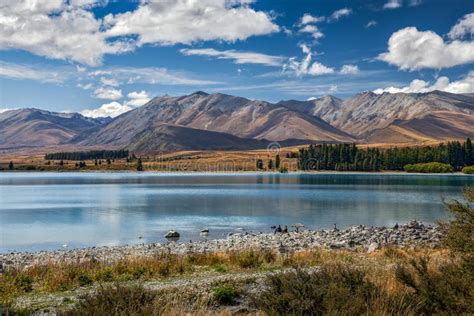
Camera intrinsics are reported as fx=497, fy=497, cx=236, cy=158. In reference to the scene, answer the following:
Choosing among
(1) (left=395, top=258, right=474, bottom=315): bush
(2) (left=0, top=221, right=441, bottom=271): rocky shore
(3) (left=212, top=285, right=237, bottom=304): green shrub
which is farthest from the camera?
(2) (left=0, top=221, right=441, bottom=271): rocky shore

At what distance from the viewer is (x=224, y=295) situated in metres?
15.2

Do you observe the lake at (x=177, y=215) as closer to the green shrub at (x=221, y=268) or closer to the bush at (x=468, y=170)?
the green shrub at (x=221, y=268)

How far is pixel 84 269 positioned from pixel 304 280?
12800mm

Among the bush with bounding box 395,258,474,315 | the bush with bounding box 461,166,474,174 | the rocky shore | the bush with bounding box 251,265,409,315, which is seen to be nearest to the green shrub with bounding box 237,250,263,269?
the bush with bounding box 251,265,409,315

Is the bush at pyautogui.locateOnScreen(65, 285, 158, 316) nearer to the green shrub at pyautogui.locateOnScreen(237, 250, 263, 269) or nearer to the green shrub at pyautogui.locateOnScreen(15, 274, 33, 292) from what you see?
the green shrub at pyautogui.locateOnScreen(15, 274, 33, 292)

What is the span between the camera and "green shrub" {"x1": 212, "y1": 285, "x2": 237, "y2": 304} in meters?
15.0

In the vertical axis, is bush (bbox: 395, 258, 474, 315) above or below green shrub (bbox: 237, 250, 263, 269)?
above

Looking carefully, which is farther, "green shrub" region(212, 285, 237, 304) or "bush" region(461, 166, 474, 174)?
"bush" region(461, 166, 474, 174)

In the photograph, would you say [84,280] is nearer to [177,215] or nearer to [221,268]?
[221,268]

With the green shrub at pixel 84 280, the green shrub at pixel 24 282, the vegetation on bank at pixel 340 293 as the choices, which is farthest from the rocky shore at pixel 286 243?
the vegetation on bank at pixel 340 293

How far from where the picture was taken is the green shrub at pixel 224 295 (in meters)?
15.0

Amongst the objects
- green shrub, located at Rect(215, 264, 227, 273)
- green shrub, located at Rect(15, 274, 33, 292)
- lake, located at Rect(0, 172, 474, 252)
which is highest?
green shrub, located at Rect(15, 274, 33, 292)

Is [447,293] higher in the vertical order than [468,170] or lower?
higher

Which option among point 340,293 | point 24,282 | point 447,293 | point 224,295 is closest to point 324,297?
point 340,293
